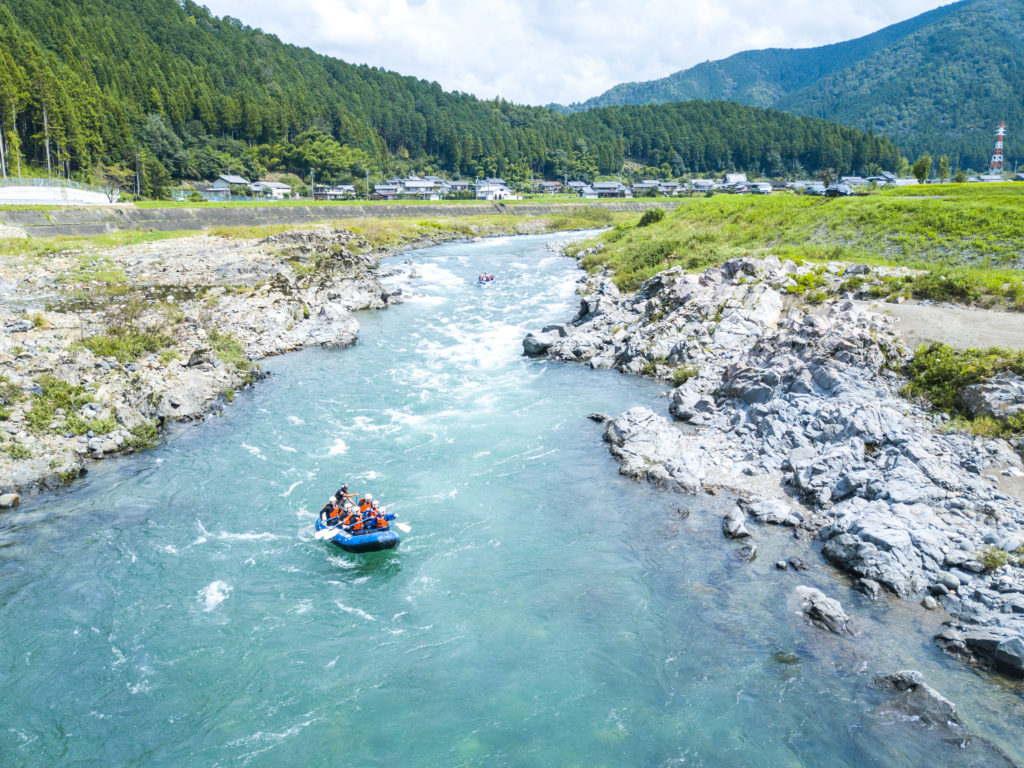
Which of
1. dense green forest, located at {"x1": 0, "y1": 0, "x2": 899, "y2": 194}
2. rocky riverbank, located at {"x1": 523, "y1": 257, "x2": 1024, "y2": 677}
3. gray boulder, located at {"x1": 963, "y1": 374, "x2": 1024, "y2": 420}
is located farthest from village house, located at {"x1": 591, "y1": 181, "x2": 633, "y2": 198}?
gray boulder, located at {"x1": 963, "y1": 374, "x2": 1024, "y2": 420}

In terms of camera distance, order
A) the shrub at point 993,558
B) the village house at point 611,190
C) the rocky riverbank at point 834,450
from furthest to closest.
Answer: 1. the village house at point 611,190
2. the rocky riverbank at point 834,450
3. the shrub at point 993,558

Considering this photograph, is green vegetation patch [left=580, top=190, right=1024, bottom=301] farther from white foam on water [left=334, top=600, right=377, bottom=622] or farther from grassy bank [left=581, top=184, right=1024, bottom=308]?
white foam on water [left=334, top=600, right=377, bottom=622]

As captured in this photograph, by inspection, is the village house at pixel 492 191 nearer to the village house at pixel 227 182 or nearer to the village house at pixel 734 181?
the village house at pixel 227 182

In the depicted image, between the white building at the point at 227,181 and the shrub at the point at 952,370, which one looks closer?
the shrub at the point at 952,370

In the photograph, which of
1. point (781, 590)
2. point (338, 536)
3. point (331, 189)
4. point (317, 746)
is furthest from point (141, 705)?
point (331, 189)

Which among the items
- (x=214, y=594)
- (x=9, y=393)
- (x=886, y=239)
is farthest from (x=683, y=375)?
(x=9, y=393)

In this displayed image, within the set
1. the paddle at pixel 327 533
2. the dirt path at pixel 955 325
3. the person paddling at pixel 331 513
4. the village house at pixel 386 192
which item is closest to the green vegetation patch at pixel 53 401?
the person paddling at pixel 331 513
